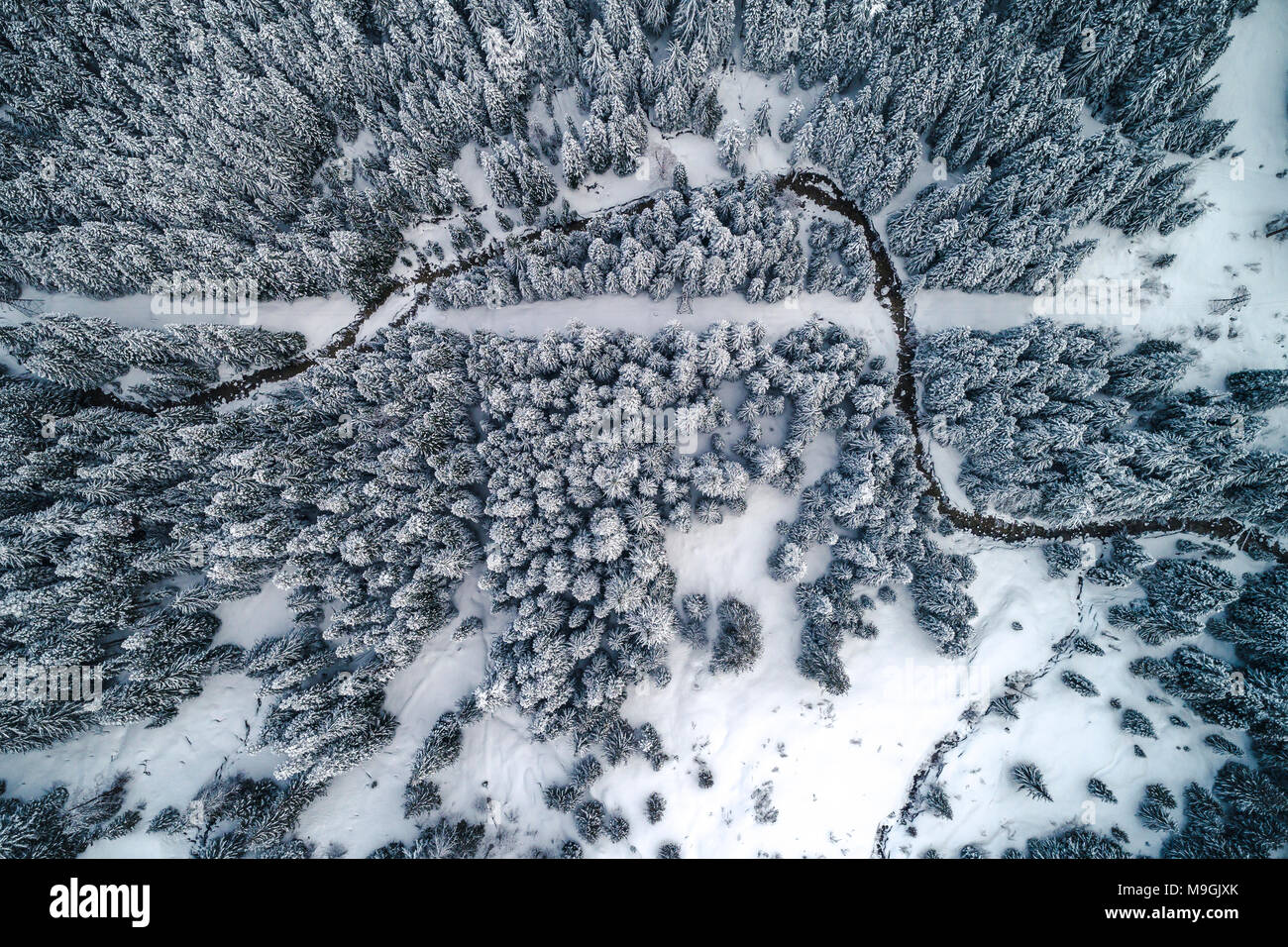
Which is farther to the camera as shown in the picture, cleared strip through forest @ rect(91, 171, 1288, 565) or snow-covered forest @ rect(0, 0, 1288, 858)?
cleared strip through forest @ rect(91, 171, 1288, 565)

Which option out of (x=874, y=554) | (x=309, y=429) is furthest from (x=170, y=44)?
(x=874, y=554)

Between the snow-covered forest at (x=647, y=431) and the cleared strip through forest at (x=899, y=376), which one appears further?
the cleared strip through forest at (x=899, y=376)

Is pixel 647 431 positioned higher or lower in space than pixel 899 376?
lower

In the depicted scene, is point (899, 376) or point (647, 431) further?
point (899, 376)
